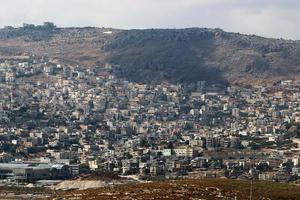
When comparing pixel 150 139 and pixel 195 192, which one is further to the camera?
pixel 150 139

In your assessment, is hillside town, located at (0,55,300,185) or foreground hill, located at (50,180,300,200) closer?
foreground hill, located at (50,180,300,200)

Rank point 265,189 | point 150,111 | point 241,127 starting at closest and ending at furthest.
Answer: point 265,189 → point 241,127 → point 150,111

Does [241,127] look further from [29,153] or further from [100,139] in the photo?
[29,153]

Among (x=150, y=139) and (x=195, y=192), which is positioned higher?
(x=195, y=192)

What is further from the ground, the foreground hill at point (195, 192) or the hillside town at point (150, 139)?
the foreground hill at point (195, 192)

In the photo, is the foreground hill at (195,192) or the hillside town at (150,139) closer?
the foreground hill at (195,192)

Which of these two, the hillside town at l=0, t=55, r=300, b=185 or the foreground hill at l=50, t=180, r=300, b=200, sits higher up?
the foreground hill at l=50, t=180, r=300, b=200

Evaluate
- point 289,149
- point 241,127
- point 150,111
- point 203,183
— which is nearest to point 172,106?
point 150,111

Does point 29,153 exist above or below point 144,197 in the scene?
below
